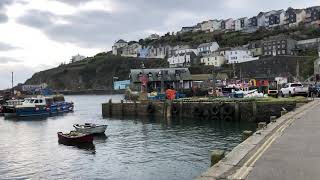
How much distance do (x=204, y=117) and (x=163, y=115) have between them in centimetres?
740

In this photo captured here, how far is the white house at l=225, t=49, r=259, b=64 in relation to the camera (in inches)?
7480

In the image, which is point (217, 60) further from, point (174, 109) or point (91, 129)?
point (91, 129)

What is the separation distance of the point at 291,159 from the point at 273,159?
1.83 ft

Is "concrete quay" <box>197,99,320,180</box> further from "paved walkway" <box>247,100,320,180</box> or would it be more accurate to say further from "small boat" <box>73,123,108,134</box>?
"small boat" <box>73,123,108,134</box>

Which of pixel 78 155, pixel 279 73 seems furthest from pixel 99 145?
pixel 279 73

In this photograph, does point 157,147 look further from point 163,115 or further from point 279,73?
point 279,73

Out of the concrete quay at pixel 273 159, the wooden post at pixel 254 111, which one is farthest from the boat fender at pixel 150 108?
the concrete quay at pixel 273 159

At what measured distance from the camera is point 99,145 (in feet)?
121

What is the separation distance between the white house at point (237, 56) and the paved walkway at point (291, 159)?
17108 cm

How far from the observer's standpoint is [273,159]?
46.9ft

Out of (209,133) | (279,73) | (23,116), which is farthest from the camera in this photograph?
(279,73)

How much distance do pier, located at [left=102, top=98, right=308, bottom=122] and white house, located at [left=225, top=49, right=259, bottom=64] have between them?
127 m

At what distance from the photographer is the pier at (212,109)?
Answer: 48719mm

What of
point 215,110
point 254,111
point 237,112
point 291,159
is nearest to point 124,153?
point 291,159
